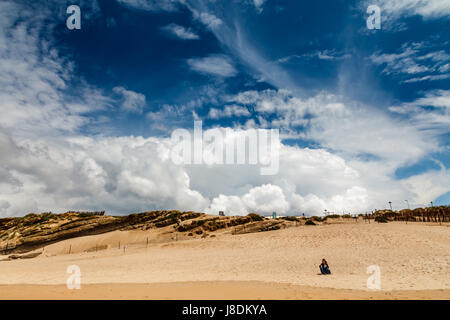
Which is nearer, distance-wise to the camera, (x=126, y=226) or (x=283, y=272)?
(x=283, y=272)

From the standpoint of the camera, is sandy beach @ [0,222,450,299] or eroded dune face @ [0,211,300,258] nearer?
sandy beach @ [0,222,450,299]

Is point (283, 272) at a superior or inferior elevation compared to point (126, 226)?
inferior

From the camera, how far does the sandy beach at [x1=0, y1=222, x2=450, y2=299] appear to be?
49.9ft

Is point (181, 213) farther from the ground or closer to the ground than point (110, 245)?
farther from the ground

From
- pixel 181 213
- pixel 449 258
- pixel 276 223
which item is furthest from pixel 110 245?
pixel 449 258

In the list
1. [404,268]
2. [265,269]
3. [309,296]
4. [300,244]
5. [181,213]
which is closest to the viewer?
[309,296]

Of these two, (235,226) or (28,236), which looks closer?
(235,226)

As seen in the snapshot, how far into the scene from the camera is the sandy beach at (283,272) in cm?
1521

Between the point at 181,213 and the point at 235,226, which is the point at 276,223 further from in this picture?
the point at 181,213

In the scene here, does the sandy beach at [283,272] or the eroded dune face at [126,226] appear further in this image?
the eroded dune face at [126,226]

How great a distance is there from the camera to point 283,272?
74.6 feet
